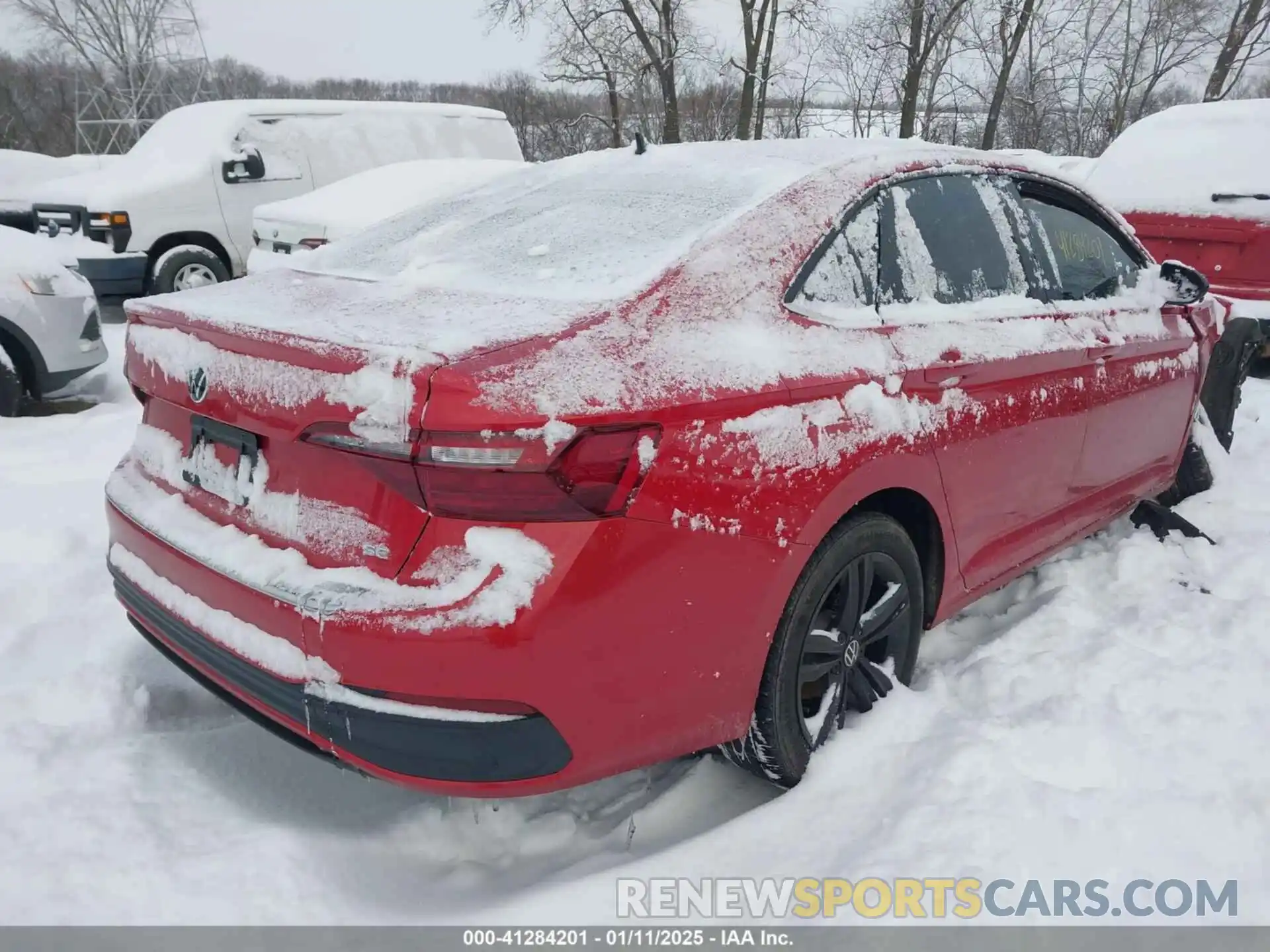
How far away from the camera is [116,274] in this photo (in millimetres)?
8797

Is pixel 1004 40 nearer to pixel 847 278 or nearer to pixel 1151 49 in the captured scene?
pixel 1151 49

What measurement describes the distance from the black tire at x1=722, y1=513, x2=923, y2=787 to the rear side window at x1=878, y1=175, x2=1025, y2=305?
0.66 meters

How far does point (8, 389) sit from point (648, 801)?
485 cm

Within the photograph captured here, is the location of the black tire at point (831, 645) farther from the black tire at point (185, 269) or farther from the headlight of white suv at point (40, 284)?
the black tire at point (185, 269)

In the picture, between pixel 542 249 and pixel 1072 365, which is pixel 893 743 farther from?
pixel 542 249

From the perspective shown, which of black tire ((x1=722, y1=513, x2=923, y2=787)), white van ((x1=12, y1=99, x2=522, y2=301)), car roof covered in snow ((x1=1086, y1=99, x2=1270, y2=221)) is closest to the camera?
black tire ((x1=722, y1=513, x2=923, y2=787))

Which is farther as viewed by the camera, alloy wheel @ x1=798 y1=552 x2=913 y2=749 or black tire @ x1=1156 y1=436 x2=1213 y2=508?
black tire @ x1=1156 y1=436 x2=1213 y2=508

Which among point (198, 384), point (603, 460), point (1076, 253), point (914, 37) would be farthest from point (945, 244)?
point (914, 37)

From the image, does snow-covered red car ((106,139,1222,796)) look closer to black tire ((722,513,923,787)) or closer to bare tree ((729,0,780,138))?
black tire ((722,513,923,787))

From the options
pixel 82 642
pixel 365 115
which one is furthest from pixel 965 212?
pixel 365 115

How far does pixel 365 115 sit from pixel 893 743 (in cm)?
1001

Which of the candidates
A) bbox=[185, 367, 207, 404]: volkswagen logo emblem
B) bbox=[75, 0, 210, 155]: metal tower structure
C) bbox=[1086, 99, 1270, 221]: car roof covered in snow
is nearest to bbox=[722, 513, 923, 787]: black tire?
bbox=[185, 367, 207, 404]: volkswagen logo emblem

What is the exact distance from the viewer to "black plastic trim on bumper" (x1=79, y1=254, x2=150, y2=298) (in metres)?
8.73

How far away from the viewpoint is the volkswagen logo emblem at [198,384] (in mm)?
2029
